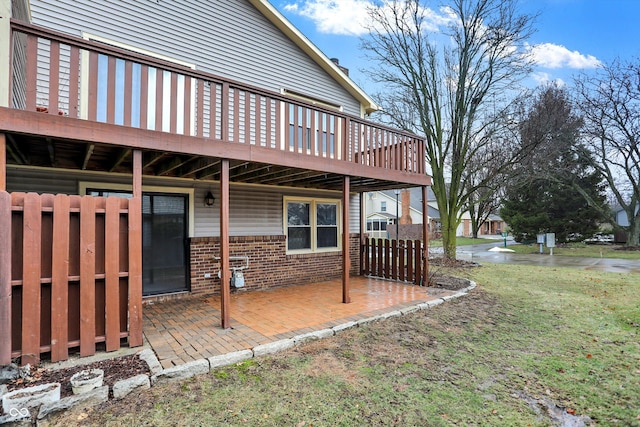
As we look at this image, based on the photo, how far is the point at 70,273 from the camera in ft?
11.6

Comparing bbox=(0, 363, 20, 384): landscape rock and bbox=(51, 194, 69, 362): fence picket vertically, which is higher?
bbox=(51, 194, 69, 362): fence picket

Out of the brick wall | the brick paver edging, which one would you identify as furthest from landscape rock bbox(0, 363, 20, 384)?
the brick wall

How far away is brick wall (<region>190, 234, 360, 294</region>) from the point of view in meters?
6.73

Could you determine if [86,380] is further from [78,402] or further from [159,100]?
[159,100]

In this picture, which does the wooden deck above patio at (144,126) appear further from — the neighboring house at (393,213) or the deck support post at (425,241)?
the neighboring house at (393,213)

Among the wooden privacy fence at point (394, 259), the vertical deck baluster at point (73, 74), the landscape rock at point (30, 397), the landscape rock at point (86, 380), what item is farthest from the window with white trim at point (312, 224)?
the landscape rock at point (30, 397)

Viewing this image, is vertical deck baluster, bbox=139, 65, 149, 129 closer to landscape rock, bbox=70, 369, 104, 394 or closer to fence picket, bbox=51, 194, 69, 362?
fence picket, bbox=51, 194, 69, 362

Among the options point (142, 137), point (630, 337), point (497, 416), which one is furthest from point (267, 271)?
point (630, 337)

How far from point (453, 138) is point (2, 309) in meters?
13.9

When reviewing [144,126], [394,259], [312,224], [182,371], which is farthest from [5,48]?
[394,259]

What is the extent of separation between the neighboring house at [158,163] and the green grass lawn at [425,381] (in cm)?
135

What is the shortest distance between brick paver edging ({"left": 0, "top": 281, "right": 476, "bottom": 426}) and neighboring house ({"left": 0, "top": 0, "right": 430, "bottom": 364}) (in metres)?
0.85

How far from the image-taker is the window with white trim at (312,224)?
8320mm

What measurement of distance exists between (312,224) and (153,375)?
587 centimetres
